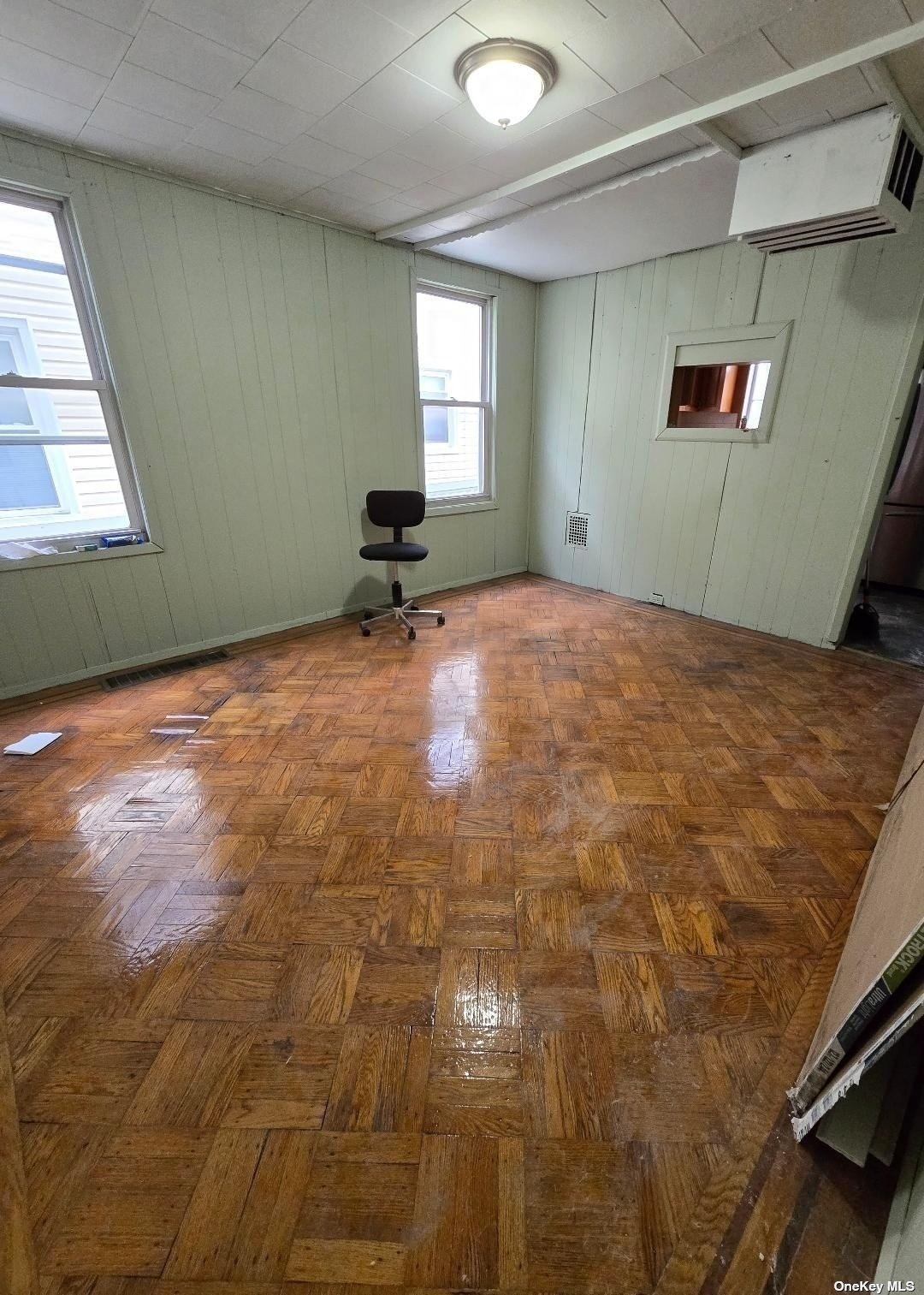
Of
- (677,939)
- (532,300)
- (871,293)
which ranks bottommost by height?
(677,939)

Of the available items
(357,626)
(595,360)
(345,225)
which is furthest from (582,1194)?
(595,360)

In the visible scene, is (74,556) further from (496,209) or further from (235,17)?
(496,209)

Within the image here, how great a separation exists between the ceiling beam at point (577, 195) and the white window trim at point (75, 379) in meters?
0.35

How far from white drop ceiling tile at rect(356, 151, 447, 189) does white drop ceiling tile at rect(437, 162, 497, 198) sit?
0.28 ft

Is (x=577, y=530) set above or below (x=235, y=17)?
below

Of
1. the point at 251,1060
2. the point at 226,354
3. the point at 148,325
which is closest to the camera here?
the point at 251,1060

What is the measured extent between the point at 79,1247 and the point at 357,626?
3.04 metres

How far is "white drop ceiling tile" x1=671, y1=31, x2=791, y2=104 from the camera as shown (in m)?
1.59

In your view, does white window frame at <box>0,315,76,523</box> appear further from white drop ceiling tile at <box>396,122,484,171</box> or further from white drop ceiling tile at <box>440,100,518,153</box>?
white drop ceiling tile at <box>440,100,518,153</box>

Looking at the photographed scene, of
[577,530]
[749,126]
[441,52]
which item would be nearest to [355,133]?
[441,52]

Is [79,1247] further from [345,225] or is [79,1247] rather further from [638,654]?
[345,225]

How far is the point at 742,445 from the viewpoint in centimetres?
335

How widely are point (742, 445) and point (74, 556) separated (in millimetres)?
3998

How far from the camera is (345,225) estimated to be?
311 cm
